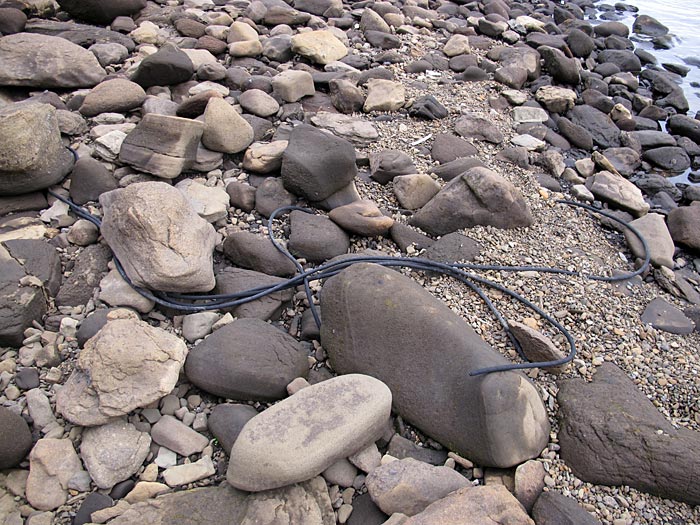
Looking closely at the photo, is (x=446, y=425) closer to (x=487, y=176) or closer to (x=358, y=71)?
(x=487, y=176)

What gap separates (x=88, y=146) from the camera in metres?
3.69

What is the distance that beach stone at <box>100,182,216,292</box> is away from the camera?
2.70 meters

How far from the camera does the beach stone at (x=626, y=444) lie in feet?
7.36

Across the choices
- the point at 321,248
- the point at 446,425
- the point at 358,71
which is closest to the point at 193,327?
the point at 321,248

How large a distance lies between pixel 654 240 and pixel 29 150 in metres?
4.11

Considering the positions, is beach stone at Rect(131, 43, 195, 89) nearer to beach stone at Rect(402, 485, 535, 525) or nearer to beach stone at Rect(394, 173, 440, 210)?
beach stone at Rect(394, 173, 440, 210)

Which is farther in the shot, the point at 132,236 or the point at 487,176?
the point at 487,176

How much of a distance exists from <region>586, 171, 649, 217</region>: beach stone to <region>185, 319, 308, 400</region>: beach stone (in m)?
3.04

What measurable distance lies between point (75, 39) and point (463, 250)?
13.5 feet

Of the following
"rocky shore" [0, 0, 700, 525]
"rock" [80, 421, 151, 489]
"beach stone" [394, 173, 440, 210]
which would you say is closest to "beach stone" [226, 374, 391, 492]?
"rocky shore" [0, 0, 700, 525]

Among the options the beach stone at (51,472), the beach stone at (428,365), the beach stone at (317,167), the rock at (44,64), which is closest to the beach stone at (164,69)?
the rock at (44,64)

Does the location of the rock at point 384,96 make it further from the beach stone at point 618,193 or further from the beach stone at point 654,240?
the beach stone at point 654,240

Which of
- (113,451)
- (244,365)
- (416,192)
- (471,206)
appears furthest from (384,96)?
(113,451)

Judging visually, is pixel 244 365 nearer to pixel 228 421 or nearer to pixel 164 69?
pixel 228 421
